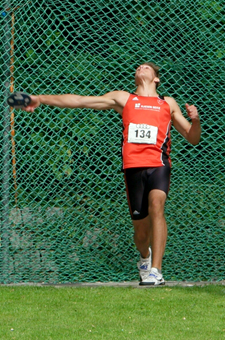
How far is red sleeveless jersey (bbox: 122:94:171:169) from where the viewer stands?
17.6ft

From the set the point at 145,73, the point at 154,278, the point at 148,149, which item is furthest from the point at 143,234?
the point at 145,73

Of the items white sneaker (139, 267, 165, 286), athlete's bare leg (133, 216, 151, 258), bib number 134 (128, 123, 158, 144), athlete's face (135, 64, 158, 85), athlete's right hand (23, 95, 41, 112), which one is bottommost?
white sneaker (139, 267, 165, 286)

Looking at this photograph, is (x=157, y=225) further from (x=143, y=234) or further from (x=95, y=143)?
(x=95, y=143)

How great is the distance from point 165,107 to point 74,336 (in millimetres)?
2284

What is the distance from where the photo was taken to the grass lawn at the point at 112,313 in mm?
3947

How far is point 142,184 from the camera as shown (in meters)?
5.43

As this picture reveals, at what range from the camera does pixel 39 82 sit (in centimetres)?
604

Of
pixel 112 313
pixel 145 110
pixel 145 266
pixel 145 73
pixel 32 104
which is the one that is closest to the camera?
pixel 112 313

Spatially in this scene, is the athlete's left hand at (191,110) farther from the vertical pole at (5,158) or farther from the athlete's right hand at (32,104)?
the vertical pole at (5,158)

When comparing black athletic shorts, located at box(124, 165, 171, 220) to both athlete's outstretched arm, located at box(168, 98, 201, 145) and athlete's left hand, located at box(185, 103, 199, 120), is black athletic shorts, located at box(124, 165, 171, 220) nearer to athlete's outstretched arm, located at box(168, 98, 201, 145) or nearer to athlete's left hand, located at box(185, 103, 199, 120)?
athlete's outstretched arm, located at box(168, 98, 201, 145)

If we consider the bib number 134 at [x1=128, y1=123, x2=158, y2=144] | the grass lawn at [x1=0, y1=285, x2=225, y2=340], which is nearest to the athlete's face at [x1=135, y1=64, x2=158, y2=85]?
the bib number 134 at [x1=128, y1=123, x2=158, y2=144]

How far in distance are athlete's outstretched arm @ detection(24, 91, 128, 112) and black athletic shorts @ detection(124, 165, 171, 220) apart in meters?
0.58

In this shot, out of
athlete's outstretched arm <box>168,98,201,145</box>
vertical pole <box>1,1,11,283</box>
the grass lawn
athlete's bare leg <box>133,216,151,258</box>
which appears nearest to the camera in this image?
the grass lawn

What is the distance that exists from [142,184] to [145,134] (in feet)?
1.37
